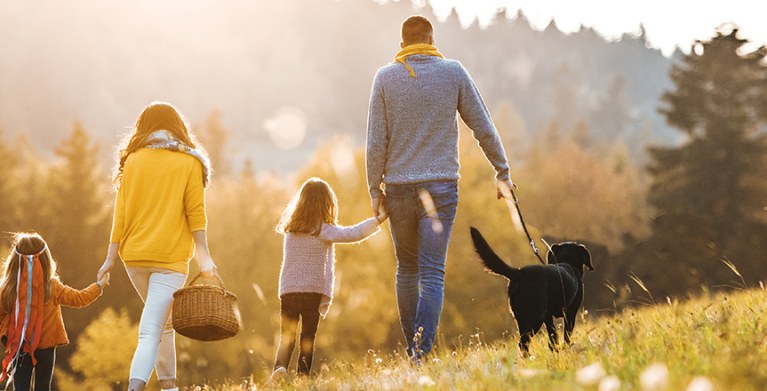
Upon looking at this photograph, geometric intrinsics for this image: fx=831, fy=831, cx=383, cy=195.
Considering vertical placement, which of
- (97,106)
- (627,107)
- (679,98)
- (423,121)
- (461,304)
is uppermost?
(97,106)

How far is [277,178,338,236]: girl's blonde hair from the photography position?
622 cm

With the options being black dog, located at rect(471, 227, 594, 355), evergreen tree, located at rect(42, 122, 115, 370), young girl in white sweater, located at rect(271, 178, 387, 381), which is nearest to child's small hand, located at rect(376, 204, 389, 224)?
young girl in white sweater, located at rect(271, 178, 387, 381)

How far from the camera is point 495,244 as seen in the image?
2772 cm

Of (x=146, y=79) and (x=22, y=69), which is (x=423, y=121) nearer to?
(x=22, y=69)

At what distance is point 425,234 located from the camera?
5324 mm

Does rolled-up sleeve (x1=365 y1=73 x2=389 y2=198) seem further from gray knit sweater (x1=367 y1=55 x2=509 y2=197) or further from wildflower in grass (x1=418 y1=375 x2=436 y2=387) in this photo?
wildflower in grass (x1=418 y1=375 x2=436 y2=387)

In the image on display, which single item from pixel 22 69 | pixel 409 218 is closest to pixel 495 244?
pixel 409 218

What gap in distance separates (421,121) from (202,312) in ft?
6.04

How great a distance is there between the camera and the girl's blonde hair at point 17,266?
5816 millimetres

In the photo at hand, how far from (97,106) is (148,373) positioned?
159859 mm

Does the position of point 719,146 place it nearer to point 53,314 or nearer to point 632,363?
point 53,314

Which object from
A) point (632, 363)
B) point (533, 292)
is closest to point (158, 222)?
point (533, 292)

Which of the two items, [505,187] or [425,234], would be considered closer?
[425,234]

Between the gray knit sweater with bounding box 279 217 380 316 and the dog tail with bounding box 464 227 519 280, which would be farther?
the gray knit sweater with bounding box 279 217 380 316
